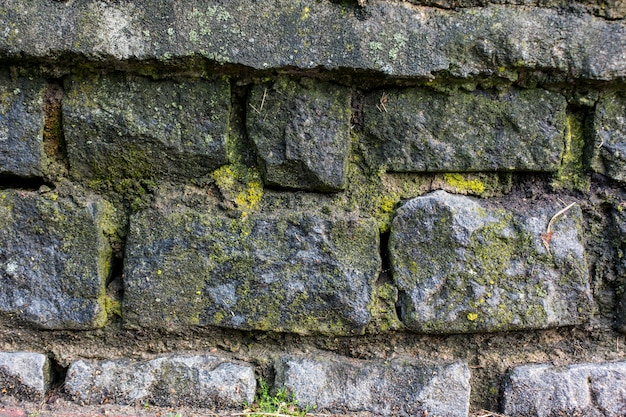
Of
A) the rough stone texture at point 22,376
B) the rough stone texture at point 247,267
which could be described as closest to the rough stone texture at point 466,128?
the rough stone texture at point 247,267

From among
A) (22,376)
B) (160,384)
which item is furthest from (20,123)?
(160,384)

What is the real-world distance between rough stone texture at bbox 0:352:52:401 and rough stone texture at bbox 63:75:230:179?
0.52 m

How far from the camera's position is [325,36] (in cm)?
137

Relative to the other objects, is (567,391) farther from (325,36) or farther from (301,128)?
(325,36)

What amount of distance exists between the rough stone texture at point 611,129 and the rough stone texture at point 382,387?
0.71 metres

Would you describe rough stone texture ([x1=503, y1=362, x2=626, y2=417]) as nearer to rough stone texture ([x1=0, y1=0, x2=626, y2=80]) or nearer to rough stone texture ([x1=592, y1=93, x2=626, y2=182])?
rough stone texture ([x1=592, y1=93, x2=626, y2=182])

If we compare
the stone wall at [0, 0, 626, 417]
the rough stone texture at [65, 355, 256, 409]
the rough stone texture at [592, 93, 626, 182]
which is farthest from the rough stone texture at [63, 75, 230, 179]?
the rough stone texture at [592, 93, 626, 182]

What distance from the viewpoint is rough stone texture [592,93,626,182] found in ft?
4.83

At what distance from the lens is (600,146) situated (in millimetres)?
1482

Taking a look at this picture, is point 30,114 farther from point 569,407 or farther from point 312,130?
point 569,407

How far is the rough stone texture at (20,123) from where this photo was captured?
141cm

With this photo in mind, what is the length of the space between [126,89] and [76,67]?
14cm

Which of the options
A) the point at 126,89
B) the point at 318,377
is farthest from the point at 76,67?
the point at 318,377

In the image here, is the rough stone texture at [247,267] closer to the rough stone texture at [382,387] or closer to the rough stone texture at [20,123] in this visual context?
the rough stone texture at [382,387]
